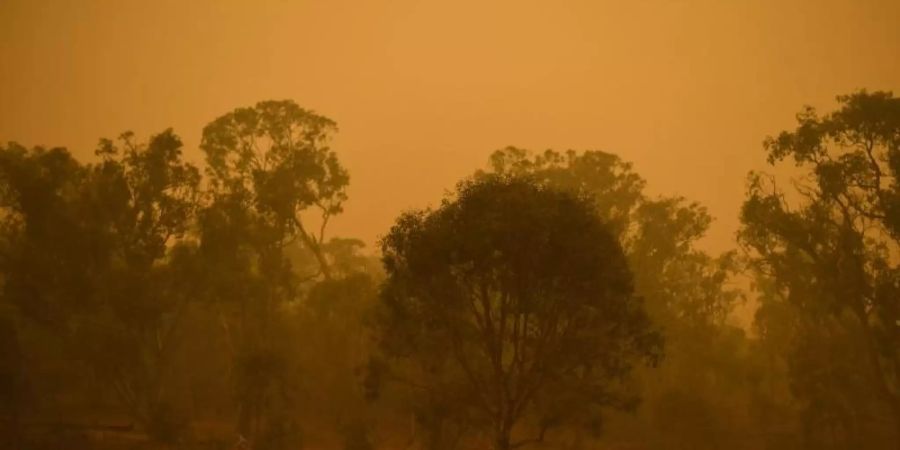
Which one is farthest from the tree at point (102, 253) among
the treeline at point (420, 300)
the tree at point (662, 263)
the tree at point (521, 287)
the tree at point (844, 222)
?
the tree at point (844, 222)

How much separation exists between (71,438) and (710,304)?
47502 mm

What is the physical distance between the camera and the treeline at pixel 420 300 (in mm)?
22469

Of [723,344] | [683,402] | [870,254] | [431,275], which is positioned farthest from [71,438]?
[723,344]

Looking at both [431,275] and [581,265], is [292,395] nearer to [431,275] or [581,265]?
[431,275]

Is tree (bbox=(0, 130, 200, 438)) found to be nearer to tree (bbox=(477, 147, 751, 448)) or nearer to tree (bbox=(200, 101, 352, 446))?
tree (bbox=(200, 101, 352, 446))

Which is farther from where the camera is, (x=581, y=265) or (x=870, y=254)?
(x=870, y=254)

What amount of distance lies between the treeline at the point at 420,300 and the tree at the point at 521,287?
0.28 ft

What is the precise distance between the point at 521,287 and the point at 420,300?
3.86 meters

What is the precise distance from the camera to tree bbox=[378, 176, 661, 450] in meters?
21.2

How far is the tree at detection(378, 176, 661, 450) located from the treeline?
85 mm

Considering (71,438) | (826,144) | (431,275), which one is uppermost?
(826,144)

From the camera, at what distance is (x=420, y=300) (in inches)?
926

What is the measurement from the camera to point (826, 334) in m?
44.3

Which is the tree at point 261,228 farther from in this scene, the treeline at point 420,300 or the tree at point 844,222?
the tree at point 844,222
